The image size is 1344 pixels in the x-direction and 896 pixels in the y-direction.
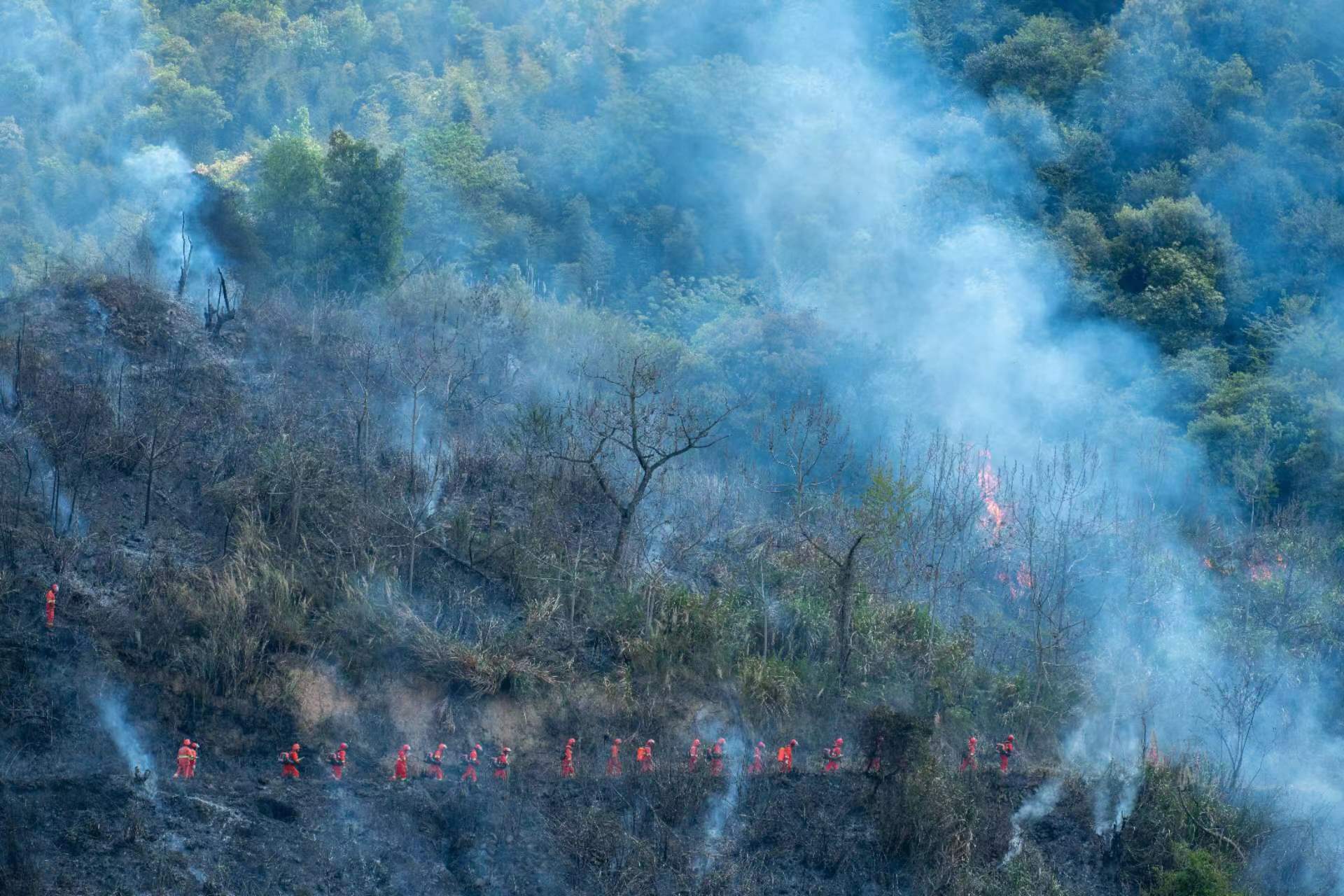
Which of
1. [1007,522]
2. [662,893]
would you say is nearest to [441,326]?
[1007,522]

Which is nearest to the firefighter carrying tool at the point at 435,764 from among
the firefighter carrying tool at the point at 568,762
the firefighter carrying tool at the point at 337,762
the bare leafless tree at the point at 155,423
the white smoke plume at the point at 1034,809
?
the firefighter carrying tool at the point at 337,762

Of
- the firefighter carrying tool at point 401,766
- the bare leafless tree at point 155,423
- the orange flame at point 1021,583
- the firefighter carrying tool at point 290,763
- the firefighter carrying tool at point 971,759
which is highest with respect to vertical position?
the orange flame at point 1021,583

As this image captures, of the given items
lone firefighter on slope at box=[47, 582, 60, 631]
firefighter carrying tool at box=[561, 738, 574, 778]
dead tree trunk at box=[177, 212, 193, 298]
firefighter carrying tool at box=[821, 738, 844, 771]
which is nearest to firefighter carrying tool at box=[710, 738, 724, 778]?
firefighter carrying tool at box=[821, 738, 844, 771]

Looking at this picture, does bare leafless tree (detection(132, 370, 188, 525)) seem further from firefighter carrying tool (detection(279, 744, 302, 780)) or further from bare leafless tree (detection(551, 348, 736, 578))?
bare leafless tree (detection(551, 348, 736, 578))

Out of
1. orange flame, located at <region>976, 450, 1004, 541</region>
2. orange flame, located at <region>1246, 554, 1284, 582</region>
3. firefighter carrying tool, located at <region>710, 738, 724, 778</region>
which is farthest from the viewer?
orange flame, located at <region>976, 450, 1004, 541</region>

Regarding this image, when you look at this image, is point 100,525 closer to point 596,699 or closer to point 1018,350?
point 596,699

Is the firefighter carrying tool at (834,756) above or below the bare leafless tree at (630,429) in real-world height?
below

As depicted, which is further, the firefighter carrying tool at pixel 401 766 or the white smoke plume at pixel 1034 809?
the white smoke plume at pixel 1034 809

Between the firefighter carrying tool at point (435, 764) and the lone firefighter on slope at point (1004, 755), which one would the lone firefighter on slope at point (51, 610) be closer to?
the firefighter carrying tool at point (435, 764)

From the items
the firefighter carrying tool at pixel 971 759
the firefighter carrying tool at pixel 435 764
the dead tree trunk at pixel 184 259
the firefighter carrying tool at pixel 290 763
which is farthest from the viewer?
the dead tree trunk at pixel 184 259
